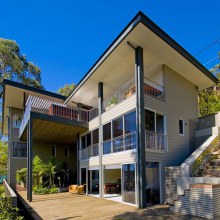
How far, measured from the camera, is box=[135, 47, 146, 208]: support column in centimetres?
1129

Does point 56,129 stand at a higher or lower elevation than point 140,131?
higher

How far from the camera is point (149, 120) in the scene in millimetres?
12898

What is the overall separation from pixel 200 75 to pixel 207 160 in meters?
5.72

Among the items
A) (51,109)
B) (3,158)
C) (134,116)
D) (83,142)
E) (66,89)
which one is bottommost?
(3,158)

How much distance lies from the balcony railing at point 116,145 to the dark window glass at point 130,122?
26cm

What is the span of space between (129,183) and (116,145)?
2.50m

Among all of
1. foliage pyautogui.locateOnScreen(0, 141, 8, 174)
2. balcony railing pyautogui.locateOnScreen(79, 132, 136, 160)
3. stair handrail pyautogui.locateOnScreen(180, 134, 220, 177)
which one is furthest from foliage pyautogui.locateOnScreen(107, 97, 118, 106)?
foliage pyautogui.locateOnScreen(0, 141, 8, 174)

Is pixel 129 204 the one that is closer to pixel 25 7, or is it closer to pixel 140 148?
pixel 140 148

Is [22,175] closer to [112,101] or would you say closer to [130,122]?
[112,101]

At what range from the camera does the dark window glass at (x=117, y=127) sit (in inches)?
554

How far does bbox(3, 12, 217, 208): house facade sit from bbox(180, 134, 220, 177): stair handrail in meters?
1.49

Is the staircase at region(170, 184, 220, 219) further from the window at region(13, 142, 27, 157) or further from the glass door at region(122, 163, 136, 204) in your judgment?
the window at region(13, 142, 27, 157)

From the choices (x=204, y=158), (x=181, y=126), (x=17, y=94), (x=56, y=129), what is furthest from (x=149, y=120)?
(x=17, y=94)

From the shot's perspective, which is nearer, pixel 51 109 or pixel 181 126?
pixel 181 126
